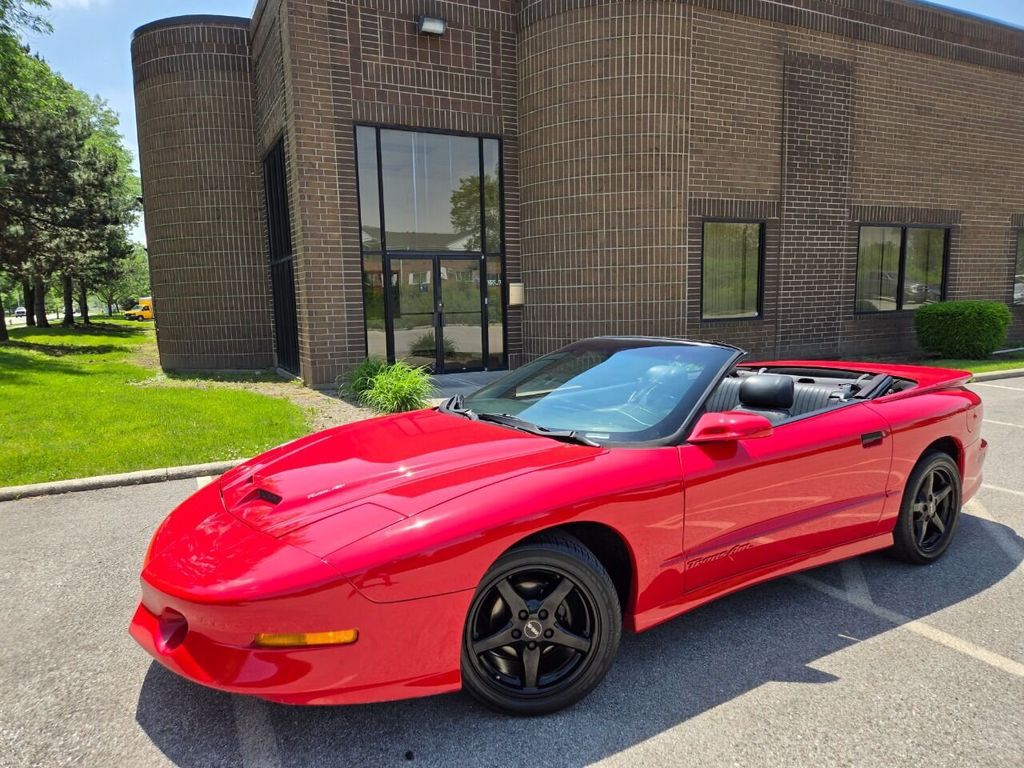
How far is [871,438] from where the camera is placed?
11.5 ft

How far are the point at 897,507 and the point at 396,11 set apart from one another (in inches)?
411

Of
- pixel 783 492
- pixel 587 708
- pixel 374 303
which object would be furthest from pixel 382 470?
pixel 374 303

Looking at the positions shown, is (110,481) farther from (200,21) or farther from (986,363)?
(986,363)

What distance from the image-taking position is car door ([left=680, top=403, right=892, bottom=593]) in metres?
2.87

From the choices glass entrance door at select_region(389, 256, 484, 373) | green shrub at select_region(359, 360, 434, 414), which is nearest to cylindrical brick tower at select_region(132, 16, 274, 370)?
glass entrance door at select_region(389, 256, 484, 373)

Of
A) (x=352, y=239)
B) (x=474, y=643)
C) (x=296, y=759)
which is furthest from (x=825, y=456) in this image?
(x=352, y=239)

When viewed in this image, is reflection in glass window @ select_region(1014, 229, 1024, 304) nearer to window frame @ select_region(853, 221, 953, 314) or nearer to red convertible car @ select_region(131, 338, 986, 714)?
window frame @ select_region(853, 221, 953, 314)

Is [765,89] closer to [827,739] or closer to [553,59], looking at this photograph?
[553,59]

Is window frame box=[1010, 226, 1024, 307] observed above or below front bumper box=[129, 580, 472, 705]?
above

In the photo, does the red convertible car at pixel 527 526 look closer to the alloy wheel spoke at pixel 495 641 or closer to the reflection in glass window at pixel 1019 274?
the alloy wheel spoke at pixel 495 641

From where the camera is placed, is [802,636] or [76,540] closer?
[802,636]

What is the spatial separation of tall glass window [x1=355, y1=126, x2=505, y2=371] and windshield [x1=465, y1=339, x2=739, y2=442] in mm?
7874

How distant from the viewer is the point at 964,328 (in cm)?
1341

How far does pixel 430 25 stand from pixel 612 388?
9442 mm
